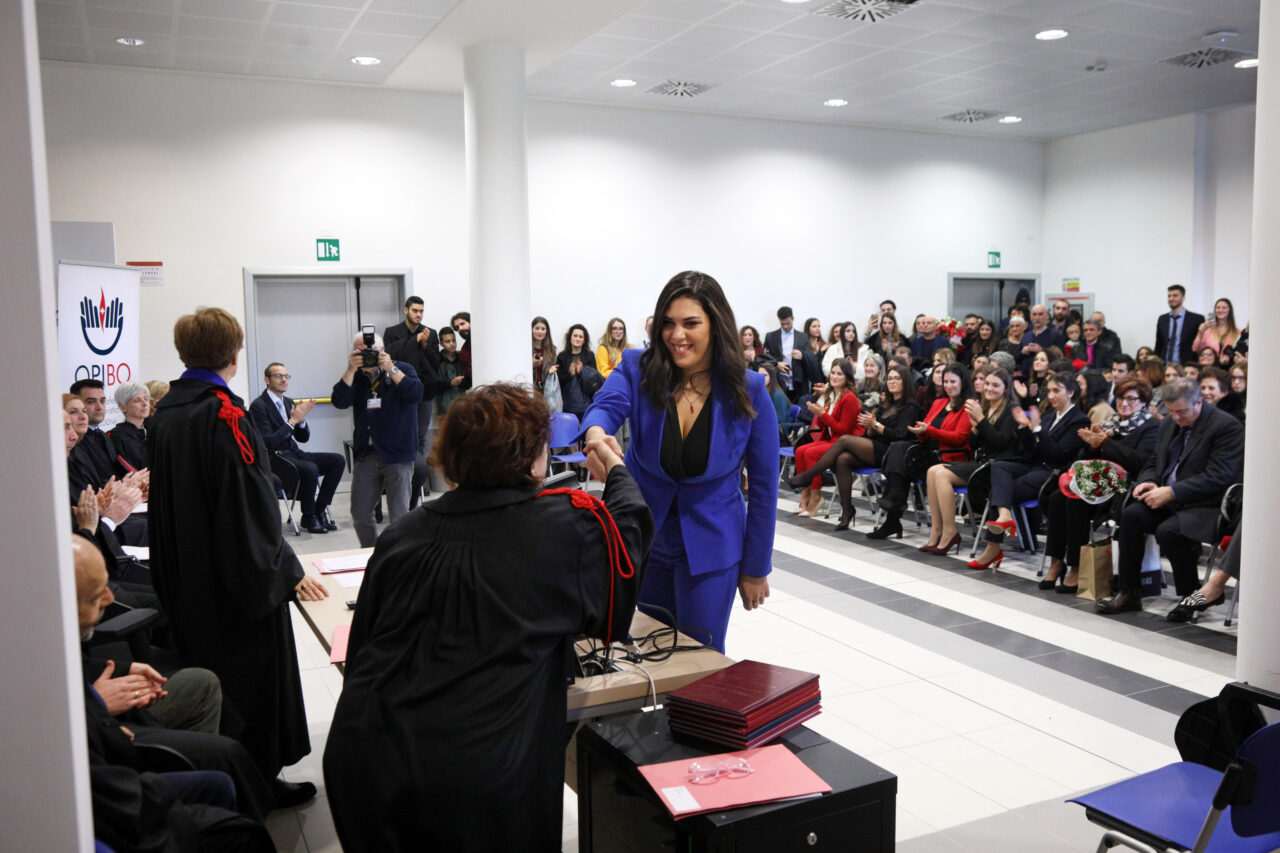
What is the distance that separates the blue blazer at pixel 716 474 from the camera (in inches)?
117

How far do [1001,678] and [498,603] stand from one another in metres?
3.43

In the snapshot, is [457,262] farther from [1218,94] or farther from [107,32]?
[1218,94]

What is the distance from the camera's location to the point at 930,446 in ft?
25.4

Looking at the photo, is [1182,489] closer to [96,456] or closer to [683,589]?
[683,589]

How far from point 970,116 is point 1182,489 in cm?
850

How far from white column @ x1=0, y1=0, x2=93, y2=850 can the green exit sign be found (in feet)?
30.2

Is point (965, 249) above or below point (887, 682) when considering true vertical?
above

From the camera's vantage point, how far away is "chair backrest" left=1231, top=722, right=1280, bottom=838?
1.94 meters

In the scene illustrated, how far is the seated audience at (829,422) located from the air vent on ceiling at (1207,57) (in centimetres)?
496

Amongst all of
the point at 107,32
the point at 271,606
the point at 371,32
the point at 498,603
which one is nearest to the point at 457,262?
the point at 371,32

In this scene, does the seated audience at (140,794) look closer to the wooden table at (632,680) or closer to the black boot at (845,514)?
the wooden table at (632,680)

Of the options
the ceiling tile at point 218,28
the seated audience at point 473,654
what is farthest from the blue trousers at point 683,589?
the ceiling tile at point 218,28

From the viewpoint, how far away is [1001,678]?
181 inches

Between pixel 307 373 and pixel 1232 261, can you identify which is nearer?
pixel 307 373
